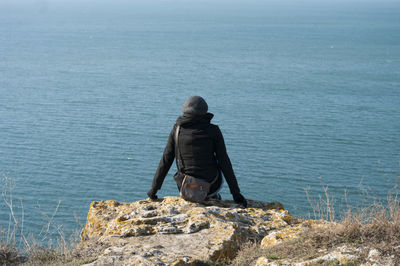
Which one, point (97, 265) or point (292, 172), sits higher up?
point (97, 265)

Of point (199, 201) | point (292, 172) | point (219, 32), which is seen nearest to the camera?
point (199, 201)

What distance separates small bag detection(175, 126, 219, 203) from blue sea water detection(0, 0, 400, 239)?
56.0 inches

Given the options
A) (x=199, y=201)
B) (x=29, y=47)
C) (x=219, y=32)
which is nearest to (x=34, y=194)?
(x=199, y=201)

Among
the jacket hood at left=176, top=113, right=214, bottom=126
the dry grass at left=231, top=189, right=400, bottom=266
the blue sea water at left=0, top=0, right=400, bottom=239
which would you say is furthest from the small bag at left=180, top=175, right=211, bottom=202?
the dry grass at left=231, top=189, right=400, bottom=266

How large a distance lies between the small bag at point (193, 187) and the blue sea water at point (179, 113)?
4.67 feet

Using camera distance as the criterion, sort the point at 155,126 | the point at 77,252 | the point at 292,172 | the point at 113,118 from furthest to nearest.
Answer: the point at 113,118 < the point at 155,126 < the point at 292,172 < the point at 77,252

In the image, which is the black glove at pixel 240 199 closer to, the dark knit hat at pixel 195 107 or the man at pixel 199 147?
the man at pixel 199 147

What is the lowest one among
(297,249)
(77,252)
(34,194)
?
(34,194)

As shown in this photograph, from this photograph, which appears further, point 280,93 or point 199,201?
point 280,93

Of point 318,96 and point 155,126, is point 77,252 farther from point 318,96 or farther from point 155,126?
point 318,96

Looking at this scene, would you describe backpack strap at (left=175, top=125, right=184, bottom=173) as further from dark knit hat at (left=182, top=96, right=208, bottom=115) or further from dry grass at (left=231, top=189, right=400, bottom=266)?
dry grass at (left=231, top=189, right=400, bottom=266)

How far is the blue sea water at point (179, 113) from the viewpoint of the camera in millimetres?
30234

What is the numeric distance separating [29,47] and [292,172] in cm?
7416

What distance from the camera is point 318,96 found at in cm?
5278
